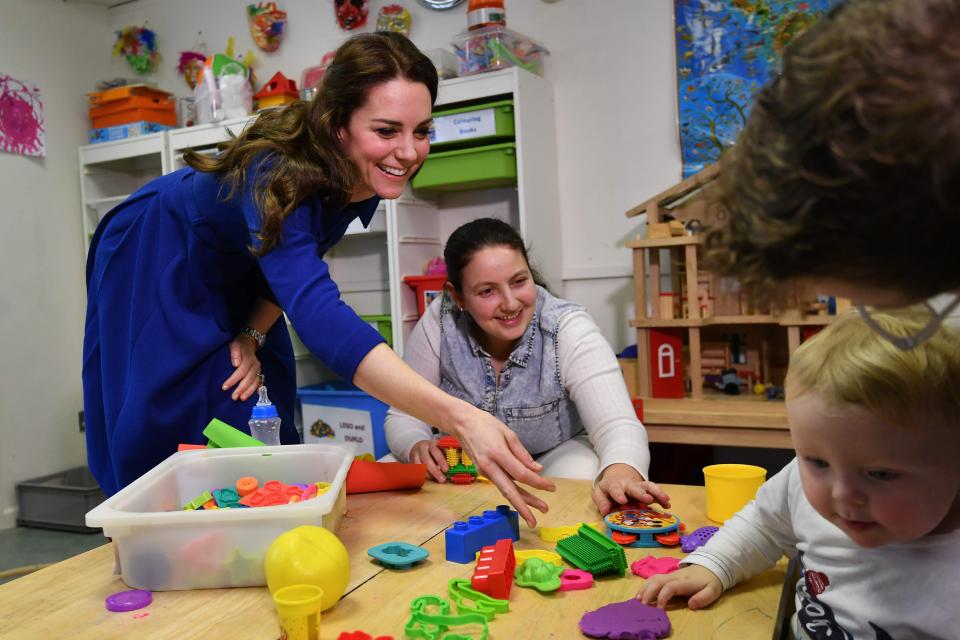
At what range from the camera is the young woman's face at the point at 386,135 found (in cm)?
128

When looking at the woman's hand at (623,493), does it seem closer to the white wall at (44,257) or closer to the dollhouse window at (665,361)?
the dollhouse window at (665,361)

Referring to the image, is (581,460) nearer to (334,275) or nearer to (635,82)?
(635,82)

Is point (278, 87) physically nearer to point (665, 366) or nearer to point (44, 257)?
point (44, 257)

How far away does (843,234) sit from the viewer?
381mm

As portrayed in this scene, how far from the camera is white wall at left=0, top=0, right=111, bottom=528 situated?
312 cm

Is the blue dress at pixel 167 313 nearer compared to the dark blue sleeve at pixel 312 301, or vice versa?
the dark blue sleeve at pixel 312 301

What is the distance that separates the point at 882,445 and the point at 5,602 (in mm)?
936

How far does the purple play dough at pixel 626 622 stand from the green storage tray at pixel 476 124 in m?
1.96

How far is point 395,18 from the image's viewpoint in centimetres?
301

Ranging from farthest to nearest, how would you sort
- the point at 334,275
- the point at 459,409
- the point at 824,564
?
the point at 334,275
the point at 459,409
the point at 824,564

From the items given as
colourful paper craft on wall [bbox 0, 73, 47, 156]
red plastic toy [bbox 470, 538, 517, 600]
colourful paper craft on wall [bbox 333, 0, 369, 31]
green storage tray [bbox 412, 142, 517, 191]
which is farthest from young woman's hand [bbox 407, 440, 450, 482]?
colourful paper craft on wall [bbox 0, 73, 47, 156]

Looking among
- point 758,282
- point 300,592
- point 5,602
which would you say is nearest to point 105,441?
point 5,602

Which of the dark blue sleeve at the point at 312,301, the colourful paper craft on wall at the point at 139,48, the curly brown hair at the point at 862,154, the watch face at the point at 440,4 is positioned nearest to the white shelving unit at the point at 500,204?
the watch face at the point at 440,4

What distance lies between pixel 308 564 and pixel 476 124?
1.97m
